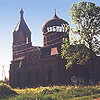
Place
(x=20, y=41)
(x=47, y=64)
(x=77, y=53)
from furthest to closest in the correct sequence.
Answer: (x=20, y=41) → (x=47, y=64) → (x=77, y=53)

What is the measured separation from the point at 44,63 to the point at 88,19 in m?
13.3

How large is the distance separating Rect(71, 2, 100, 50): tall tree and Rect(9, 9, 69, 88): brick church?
138 inches

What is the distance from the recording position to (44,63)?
5394cm

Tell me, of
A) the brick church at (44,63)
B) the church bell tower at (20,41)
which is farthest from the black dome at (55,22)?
the church bell tower at (20,41)

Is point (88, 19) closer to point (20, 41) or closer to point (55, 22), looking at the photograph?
point (55, 22)

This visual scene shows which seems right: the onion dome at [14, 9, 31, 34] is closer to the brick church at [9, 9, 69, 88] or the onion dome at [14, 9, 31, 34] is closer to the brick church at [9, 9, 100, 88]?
the brick church at [9, 9, 100, 88]

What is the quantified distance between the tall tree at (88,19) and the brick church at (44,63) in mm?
3498

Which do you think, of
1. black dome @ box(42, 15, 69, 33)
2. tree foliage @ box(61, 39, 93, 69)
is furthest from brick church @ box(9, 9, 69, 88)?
tree foliage @ box(61, 39, 93, 69)

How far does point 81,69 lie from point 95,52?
7.31 m

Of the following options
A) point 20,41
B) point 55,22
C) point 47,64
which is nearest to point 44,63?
point 47,64

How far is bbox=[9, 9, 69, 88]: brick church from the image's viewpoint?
51.5 m

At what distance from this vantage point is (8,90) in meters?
39.3

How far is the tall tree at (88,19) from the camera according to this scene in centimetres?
4494

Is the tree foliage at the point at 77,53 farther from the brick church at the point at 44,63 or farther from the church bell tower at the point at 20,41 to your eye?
the church bell tower at the point at 20,41
